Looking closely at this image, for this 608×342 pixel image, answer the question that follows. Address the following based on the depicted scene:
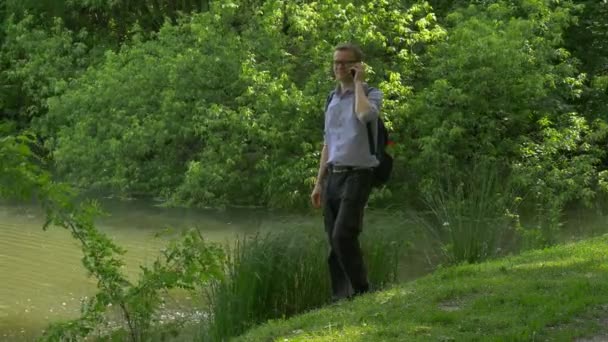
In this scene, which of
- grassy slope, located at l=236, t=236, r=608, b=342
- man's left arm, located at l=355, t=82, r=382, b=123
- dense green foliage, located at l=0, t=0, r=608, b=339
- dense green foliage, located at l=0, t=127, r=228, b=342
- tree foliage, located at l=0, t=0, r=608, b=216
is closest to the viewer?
grassy slope, located at l=236, t=236, r=608, b=342

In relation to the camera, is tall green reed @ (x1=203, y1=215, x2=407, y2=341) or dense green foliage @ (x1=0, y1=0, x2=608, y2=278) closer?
tall green reed @ (x1=203, y1=215, x2=407, y2=341)

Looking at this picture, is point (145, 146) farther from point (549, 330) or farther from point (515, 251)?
point (549, 330)

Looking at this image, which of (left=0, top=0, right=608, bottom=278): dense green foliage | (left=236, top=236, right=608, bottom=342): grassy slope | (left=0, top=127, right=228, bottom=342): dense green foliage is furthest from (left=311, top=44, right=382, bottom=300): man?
(left=0, top=0, right=608, bottom=278): dense green foliage

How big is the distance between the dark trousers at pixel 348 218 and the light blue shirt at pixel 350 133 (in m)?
0.09

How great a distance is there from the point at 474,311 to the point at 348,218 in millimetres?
1144

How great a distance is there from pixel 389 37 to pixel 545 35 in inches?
109

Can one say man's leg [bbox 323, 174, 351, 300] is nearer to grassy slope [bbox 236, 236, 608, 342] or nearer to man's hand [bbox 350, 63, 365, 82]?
grassy slope [bbox 236, 236, 608, 342]

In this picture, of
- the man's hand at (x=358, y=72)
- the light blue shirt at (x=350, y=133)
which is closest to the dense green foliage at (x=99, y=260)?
the light blue shirt at (x=350, y=133)

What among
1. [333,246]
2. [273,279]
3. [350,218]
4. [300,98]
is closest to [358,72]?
[350,218]

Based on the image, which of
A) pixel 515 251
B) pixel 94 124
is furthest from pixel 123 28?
pixel 515 251

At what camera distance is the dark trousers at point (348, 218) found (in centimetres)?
720

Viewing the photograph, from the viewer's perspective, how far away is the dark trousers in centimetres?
720

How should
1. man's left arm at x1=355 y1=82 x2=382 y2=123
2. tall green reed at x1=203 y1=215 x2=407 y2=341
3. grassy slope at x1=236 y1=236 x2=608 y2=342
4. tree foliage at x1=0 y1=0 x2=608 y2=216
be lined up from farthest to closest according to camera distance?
tree foliage at x1=0 y1=0 x2=608 y2=216, tall green reed at x1=203 y1=215 x2=407 y2=341, man's left arm at x1=355 y1=82 x2=382 y2=123, grassy slope at x1=236 y1=236 x2=608 y2=342

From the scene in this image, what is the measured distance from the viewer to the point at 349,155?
23.7ft
